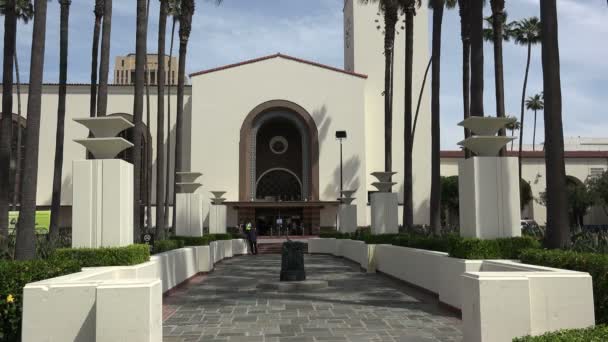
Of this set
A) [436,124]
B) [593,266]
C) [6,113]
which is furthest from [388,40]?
[593,266]

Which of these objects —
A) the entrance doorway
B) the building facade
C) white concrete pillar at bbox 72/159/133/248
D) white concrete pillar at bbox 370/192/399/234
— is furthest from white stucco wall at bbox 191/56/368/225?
white concrete pillar at bbox 72/159/133/248

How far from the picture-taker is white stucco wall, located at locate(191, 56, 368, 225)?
148 feet

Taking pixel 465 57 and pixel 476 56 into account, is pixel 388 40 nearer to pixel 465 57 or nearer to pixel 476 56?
pixel 465 57

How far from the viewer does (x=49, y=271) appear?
824 cm

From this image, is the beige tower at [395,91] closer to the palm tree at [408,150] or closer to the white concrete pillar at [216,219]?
the white concrete pillar at [216,219]

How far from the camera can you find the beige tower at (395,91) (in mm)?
46906

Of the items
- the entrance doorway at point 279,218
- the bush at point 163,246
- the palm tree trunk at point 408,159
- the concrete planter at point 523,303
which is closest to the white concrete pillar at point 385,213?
the palm tree trunk at point 408,159

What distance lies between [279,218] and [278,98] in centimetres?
985

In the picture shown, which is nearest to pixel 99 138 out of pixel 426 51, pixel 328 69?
pixel 328 69

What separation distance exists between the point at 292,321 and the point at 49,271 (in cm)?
399

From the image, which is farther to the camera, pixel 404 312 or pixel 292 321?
pixel 404 312

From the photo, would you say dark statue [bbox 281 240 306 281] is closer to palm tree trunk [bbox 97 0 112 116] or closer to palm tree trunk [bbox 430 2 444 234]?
palm tree trunk [bbox 430 2 444 234]

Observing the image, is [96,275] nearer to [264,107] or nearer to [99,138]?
[99,138]

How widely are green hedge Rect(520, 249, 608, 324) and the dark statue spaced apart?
23.7 feet
